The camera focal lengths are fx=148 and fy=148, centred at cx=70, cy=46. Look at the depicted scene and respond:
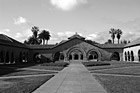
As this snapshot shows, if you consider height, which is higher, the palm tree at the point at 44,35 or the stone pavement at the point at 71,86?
the palm tree at the point at 44,35

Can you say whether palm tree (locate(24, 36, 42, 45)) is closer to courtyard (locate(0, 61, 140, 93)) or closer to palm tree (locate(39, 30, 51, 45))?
palm tree (locate(39, 30, 51, 45))

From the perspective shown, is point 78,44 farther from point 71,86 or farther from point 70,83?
point 71,86

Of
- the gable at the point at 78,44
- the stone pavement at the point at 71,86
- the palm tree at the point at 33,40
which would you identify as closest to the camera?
the stone pavement at the point at 71,86

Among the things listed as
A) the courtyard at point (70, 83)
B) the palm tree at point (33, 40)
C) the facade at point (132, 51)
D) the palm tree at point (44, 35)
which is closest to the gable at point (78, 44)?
the facade at point (132, 51)

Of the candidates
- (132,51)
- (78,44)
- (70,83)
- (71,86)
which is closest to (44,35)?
(78,44)

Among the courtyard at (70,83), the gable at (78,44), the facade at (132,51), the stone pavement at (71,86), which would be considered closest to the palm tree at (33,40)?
the gable at (78,44)

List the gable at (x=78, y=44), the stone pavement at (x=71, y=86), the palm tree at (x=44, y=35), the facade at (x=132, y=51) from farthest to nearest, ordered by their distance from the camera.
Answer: the palm tree at (x=44, y=35) → the gable at (x=78, y=44) → the facade at (x=132, y=51) → the stone pavement at (x=71, y=86)

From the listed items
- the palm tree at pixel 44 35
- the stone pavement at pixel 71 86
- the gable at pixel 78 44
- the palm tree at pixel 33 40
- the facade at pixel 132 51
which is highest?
the palm tree at pixel 44 35

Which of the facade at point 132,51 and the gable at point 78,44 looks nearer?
the facade at point 132,51

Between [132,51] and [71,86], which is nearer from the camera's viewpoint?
[71,86]

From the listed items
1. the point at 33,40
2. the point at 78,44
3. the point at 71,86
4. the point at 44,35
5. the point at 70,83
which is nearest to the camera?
the point at 71,86

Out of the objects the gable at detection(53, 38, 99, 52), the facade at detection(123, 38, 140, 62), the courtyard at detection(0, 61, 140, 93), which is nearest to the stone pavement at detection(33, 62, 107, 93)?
the courtyard at detection(0, 61, 140, 93)

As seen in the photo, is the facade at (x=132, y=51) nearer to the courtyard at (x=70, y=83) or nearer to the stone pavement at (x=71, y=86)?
the courtyard at (x=70, y=83)

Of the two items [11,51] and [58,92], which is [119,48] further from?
[58,92]
